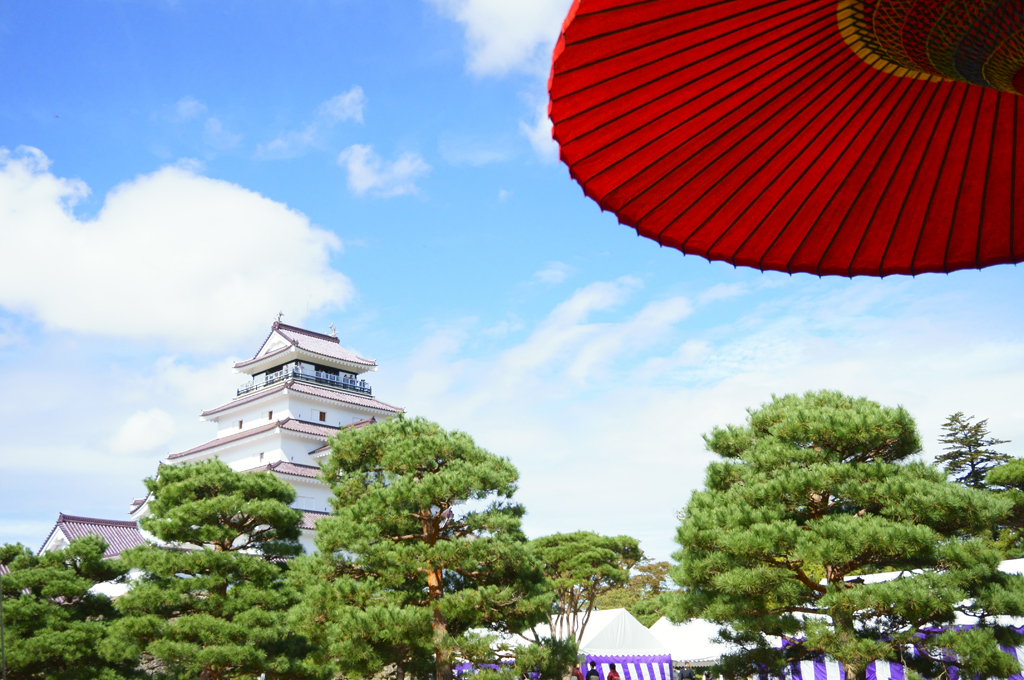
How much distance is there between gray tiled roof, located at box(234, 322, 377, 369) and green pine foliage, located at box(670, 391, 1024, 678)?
18334mm

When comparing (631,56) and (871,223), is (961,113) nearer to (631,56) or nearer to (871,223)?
(871,223)

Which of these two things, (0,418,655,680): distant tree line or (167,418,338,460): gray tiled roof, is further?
(167,418,338,460): gray tiled roof

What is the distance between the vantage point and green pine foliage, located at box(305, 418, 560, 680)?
1077cm

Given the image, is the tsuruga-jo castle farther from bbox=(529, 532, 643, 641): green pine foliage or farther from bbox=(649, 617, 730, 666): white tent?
bbox=(649, 617, 730, 666): white tent

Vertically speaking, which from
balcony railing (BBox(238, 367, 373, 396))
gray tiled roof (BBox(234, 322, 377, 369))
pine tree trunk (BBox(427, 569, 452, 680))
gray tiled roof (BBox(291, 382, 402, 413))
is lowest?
pine tree trunk (BBox(427, 569, 452, 680))

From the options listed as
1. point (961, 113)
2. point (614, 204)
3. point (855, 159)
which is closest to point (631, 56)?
point (614, 204)

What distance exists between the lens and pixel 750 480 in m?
10.3

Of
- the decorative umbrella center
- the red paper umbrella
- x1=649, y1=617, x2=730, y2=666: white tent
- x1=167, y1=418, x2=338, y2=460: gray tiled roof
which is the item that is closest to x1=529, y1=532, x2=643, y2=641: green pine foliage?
x1=649, y1=617, x2=730, y2=666: white tent

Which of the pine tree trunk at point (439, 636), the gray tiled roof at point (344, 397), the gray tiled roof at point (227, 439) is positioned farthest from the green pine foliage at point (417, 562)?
the gray tiled roof at point (344, 397)

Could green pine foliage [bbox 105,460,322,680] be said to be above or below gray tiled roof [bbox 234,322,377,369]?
below

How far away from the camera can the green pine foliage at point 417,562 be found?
10.8m

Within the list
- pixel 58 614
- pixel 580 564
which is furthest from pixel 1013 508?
pixel 58 614

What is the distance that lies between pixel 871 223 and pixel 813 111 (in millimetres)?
383

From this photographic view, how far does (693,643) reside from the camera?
712 inches
